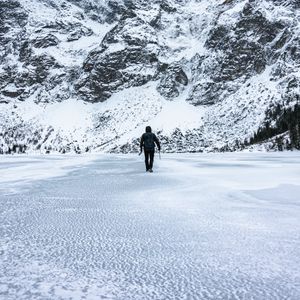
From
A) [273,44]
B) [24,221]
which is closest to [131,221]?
[24,221]

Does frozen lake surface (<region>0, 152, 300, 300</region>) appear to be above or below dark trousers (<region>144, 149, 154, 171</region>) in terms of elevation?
below

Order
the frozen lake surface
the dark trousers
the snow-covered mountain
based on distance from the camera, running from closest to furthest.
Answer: the frozen lake surface → the dark trousers → the snow-covered mountain

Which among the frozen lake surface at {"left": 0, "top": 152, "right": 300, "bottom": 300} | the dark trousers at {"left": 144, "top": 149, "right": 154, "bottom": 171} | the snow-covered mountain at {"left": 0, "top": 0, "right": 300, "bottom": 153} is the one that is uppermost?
the snow-covered mountain at {"left": 0, "top": 0, "right": 300, "bottom": 153}

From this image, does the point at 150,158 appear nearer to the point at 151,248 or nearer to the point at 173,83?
the point at 151,248

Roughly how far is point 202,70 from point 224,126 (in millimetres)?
51672

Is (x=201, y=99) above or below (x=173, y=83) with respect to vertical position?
below

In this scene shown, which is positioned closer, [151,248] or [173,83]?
[151,248]

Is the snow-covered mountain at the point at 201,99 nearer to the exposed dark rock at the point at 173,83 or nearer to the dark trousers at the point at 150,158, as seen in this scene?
the exposed dark rock at the point at 173,83

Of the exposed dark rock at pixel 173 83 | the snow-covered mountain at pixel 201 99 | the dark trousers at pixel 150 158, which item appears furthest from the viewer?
the exposed dark rock at pixel 173 83

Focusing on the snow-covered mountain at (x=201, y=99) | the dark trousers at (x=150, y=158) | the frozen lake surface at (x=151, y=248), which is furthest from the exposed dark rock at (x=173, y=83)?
the frozen lake surface at (x=151, y=248)

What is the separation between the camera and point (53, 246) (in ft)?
14.5

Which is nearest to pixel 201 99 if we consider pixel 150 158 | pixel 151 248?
pixel 150 158

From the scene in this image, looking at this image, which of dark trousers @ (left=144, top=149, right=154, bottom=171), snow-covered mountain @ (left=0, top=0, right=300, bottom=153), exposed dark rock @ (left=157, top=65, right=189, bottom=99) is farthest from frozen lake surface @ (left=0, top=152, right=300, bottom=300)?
exposed dark rock @ (left=157, top=65, right=189, bottom=99)

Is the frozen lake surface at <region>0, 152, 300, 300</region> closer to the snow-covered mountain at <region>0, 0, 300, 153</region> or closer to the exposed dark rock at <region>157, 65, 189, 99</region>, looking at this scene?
the snow-covered mountain at <region>0, 0, 300, 153</region>
